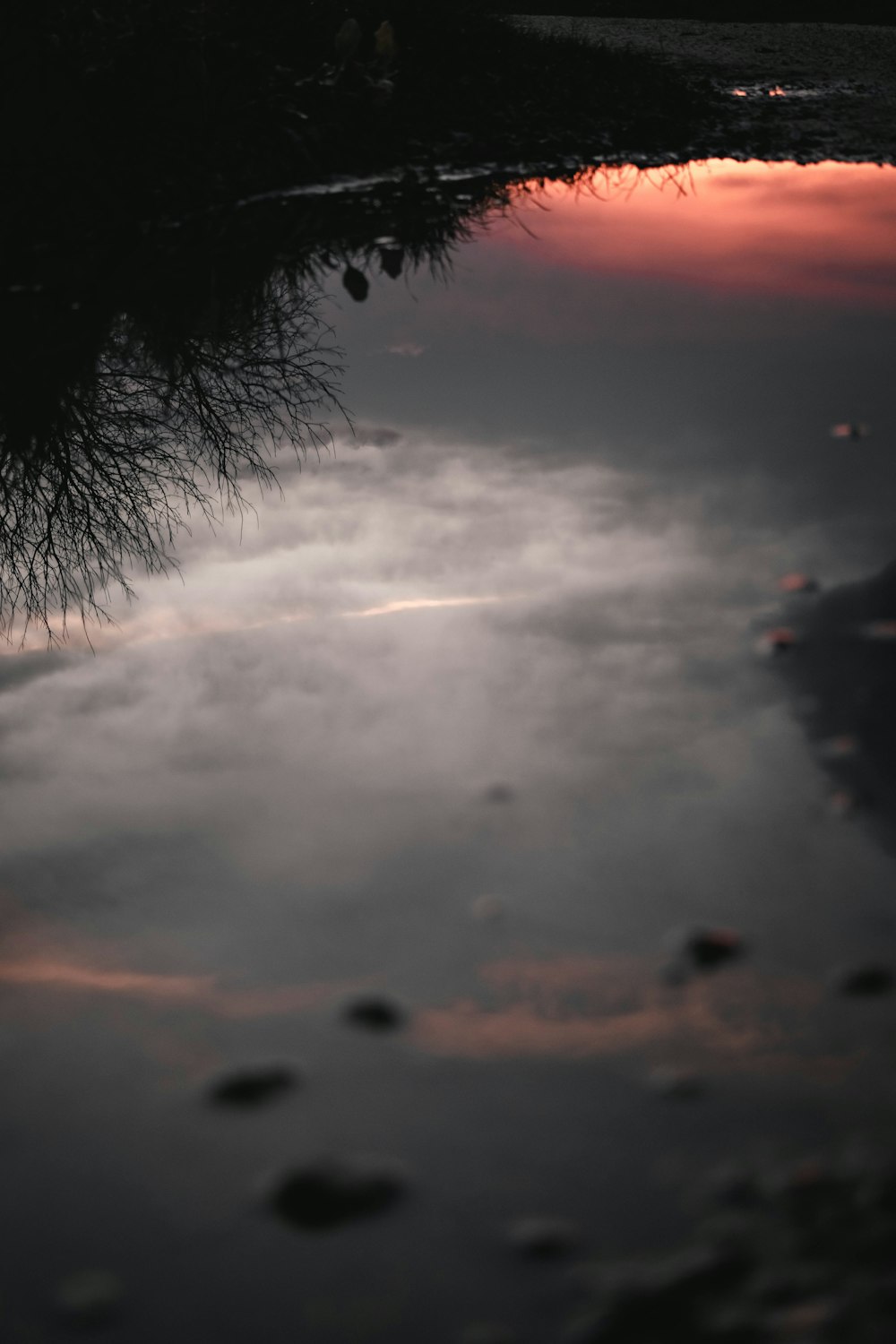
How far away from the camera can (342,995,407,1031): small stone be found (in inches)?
68.5

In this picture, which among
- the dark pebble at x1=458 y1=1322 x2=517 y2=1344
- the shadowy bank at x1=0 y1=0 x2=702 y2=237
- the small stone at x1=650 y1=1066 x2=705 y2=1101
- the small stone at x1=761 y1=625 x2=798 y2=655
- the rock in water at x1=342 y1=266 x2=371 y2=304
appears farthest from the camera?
the shadowy bank at x1=0 y1=0 x2=702 y2=237

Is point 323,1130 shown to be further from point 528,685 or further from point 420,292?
point 420,292

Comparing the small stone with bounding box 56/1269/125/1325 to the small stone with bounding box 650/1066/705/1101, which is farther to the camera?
the small stone with bounding box 650/1066/705/1101

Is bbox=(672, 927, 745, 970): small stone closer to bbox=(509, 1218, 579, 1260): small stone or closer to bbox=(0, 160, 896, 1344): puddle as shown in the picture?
bbox=(0, 160, 896, 1344): puddle

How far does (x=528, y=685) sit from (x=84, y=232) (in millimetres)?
3725

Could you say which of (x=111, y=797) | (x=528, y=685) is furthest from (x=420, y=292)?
(x=111, y=797)

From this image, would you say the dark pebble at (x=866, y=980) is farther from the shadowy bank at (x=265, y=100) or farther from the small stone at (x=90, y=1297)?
the shadowy bank at (x=265, y=100)

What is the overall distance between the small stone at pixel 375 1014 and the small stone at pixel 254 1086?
13cm

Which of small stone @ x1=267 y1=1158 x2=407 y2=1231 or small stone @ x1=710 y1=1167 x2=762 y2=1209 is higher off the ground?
small stone @ x1=267 y1=1158 x2=407 y2=1231

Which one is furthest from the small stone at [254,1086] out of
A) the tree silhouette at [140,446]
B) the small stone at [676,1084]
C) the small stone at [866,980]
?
the tree silhouette at [140,446]

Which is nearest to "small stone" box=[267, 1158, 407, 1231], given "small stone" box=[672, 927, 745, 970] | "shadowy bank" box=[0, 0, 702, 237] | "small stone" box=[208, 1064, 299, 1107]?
"small stone" box=[208, 1064, 299, 1107]

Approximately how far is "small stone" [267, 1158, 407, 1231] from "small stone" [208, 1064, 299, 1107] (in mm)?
135

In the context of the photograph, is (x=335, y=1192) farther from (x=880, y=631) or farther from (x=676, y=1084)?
(x=880, y=631)

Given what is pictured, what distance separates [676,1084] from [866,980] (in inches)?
14.8
